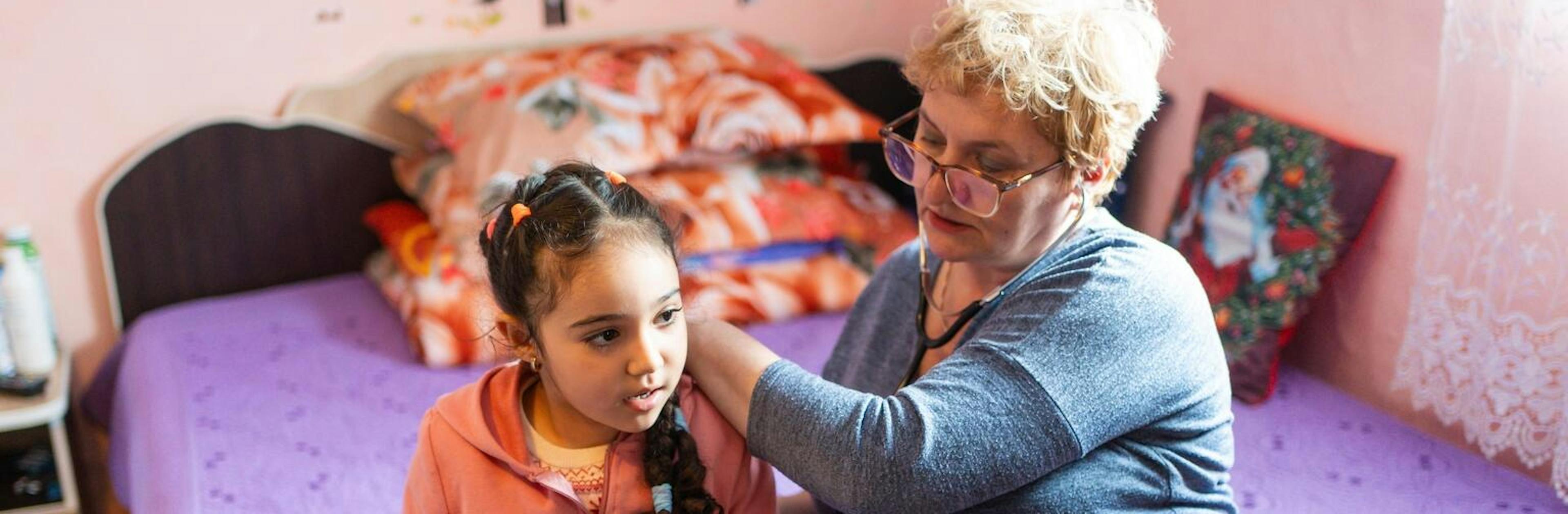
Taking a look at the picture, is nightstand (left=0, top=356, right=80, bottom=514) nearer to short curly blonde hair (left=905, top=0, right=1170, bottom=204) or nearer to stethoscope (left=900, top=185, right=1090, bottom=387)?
stethoscope (left=900, top=185, right=1090, bottom=387)

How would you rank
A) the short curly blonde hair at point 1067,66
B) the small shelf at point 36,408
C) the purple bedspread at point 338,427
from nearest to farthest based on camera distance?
the short curly blonde hair at point 1067,66
the purple bedspread at point 338,427
the small shelf at point 36,408

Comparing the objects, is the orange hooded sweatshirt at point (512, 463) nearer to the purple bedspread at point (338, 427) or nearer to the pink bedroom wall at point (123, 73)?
the purple bedspread at point (338, 427)

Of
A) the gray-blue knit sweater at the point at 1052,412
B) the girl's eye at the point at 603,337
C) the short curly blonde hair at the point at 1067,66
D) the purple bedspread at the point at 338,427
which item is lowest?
the purple bedspread at the point at 338,427

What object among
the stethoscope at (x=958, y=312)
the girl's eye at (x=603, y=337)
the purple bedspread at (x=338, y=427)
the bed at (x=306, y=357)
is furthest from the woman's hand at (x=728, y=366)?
the bed at (x=306, y=357)

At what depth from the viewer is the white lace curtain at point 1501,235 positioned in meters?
1.75

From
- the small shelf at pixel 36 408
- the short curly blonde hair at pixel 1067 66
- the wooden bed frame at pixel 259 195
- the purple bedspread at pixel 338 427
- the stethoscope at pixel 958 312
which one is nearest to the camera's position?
the short curly blonde hair at pixel 1067 66

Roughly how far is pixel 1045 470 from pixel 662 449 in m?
0.37

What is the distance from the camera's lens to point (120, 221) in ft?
8.58

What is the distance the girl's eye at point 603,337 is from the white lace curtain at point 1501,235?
130 centimetres

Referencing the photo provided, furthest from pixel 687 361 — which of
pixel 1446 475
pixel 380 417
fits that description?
pixel 1446 475

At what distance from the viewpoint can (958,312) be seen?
1.53 metres

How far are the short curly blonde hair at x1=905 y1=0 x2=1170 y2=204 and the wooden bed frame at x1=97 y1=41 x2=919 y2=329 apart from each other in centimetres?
169

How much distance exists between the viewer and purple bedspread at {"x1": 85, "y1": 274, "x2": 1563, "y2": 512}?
1923 mm

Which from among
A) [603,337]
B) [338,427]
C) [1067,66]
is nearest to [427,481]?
[603,337]
